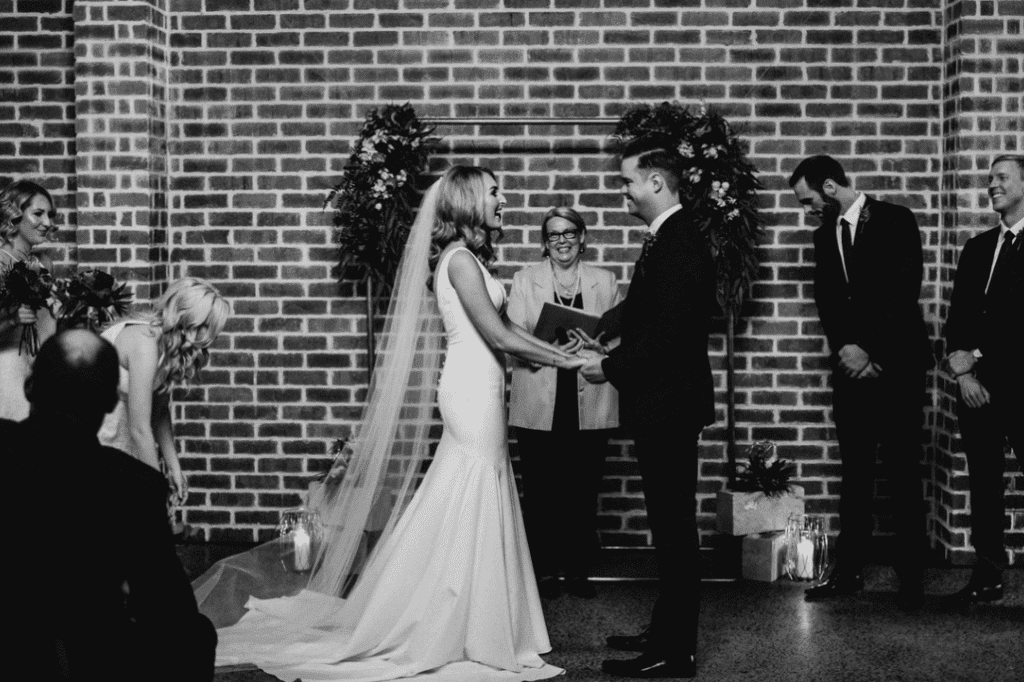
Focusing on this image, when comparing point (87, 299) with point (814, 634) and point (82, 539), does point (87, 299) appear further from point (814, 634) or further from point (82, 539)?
point (814, 634)

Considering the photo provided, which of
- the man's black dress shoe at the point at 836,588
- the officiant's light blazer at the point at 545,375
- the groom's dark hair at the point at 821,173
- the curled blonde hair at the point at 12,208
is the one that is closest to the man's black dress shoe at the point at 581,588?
the officiant's light blazer at the point at 545,375

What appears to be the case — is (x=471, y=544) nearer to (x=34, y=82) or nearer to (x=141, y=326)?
(x=141, y=326)

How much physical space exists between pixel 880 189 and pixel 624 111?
4.45 ft

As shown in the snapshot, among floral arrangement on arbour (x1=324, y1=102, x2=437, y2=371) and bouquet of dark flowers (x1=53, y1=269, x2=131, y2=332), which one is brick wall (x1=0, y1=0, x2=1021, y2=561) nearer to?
floral arrangement on arbour (x1=324, y1=102, x2=437, y2=371)

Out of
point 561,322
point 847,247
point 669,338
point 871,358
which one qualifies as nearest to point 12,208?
point 561,322

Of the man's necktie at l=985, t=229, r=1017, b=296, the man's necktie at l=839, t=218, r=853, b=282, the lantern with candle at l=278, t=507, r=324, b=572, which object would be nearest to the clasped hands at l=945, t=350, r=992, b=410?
the man's necktie at l=985, t=229, r=1017, b=296

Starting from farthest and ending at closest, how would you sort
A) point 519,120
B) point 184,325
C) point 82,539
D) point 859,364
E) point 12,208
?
point 519,120 < point 859,364 < point 12,208 < point 184,325 < point 82,539

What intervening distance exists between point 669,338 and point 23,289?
238 centimetres

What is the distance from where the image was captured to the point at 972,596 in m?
4.80

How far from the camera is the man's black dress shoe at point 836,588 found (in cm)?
497

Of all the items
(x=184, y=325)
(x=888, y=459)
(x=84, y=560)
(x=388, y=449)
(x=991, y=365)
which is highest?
(x=184, y=325)

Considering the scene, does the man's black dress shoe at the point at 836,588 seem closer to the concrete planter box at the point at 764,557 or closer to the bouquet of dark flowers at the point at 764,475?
the concrete planter box at the point at 764,557

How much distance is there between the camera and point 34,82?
5.94m

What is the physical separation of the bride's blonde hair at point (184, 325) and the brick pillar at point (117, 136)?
216cm
